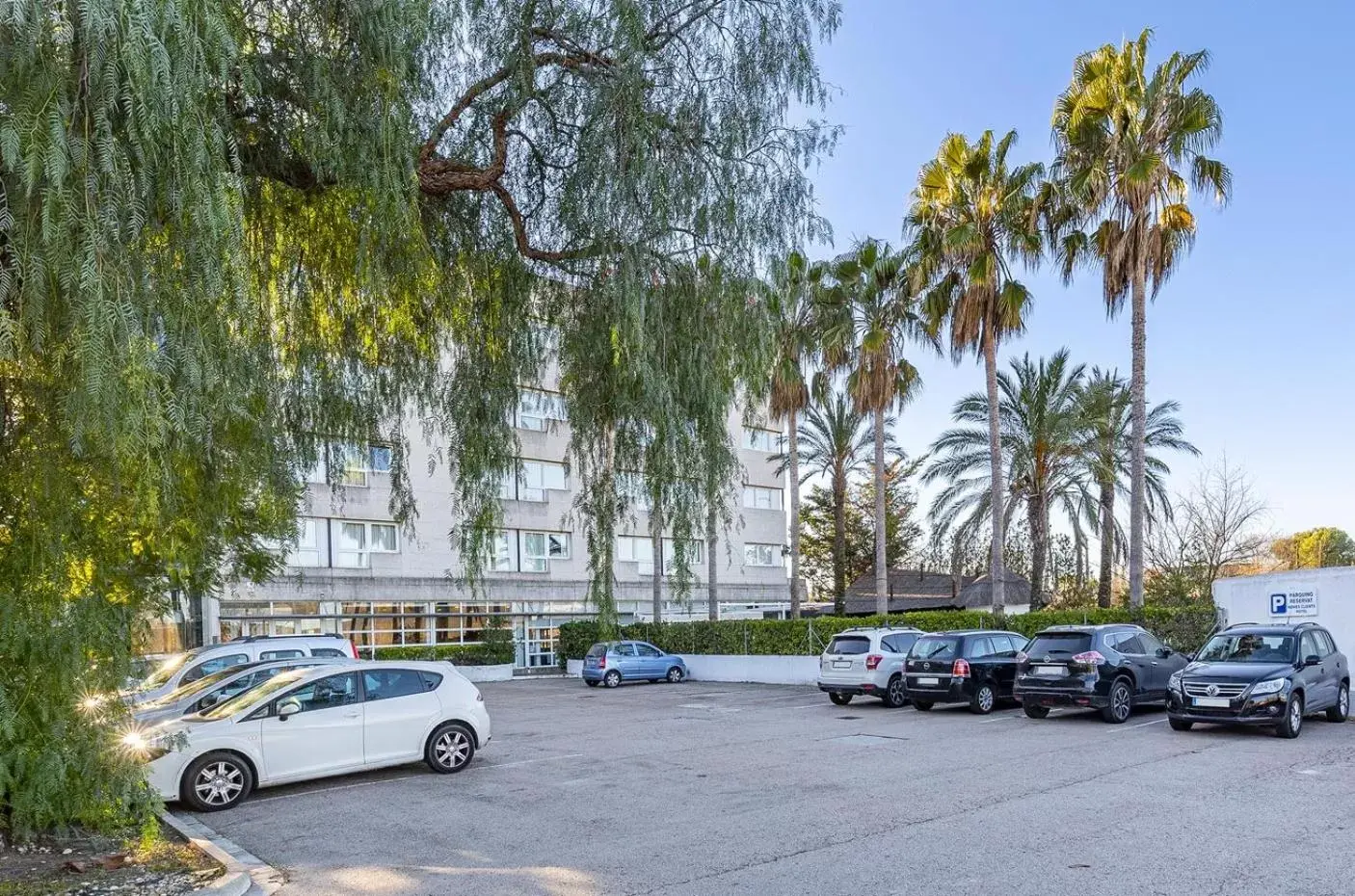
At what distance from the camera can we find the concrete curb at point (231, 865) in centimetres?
812

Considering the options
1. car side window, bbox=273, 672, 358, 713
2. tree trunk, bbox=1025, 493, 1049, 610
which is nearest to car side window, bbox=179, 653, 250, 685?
car side window, bbox=273, 672, 358, 713

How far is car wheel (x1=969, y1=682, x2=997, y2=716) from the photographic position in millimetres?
20703

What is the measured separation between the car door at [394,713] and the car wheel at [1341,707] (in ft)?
47.6

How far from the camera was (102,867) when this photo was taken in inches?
342

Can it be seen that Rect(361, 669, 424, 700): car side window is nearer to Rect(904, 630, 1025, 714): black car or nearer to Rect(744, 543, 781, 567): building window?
Rect(904, 630, 1025, 714): black car

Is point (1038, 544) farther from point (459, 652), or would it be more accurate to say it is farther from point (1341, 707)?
point (459, 652)

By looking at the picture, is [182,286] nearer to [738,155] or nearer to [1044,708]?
[738,155]

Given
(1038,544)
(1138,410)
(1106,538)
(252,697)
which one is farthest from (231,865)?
(1106,538)

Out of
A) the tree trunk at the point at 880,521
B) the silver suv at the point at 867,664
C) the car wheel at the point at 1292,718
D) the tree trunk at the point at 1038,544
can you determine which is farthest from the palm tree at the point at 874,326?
the car wheel at the point at 1292,718

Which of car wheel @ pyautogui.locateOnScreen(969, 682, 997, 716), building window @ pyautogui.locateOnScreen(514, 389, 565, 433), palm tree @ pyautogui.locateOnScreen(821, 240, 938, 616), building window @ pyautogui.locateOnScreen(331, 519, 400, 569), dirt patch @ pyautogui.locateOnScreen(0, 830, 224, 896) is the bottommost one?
car wheel @ pyautogui.locateOnScreen(969, 682, 997, 716)

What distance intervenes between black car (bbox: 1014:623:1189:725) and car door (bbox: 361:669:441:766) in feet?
35.0

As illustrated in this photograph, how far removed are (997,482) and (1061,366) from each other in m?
8.00

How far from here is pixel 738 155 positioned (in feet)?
29.8

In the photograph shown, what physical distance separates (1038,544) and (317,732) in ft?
89.7
